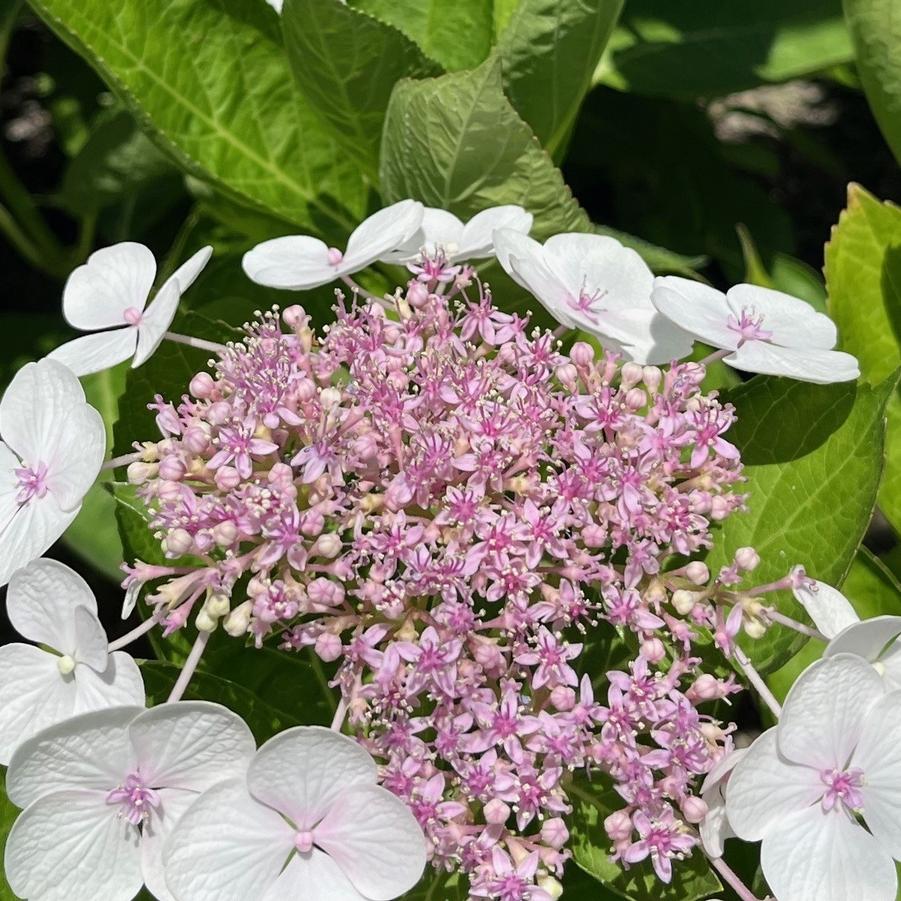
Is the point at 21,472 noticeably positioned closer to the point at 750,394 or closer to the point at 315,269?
the point at 315,269

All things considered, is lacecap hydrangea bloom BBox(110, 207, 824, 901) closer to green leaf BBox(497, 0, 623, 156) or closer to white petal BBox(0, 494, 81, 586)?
white petal BBox(0, 494, 81, 586)

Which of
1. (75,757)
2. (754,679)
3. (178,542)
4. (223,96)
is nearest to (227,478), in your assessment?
(178,542)

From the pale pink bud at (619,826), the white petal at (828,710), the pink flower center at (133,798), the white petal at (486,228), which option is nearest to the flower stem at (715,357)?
the white petal at (486,228)

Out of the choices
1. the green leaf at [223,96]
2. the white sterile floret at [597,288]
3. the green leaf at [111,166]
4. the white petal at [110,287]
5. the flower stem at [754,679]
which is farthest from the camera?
the green leaf at [111,166]

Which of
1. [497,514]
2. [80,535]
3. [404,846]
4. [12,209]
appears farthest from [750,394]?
[12,209]

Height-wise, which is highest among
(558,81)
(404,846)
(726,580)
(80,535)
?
(558,81)

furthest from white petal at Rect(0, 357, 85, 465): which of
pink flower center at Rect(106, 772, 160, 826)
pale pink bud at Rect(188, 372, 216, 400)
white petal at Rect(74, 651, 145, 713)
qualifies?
pink flower center at Rect(106, 772, 160, 826)

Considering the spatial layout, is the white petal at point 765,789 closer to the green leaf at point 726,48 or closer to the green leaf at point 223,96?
the green leaf at point 223,96
